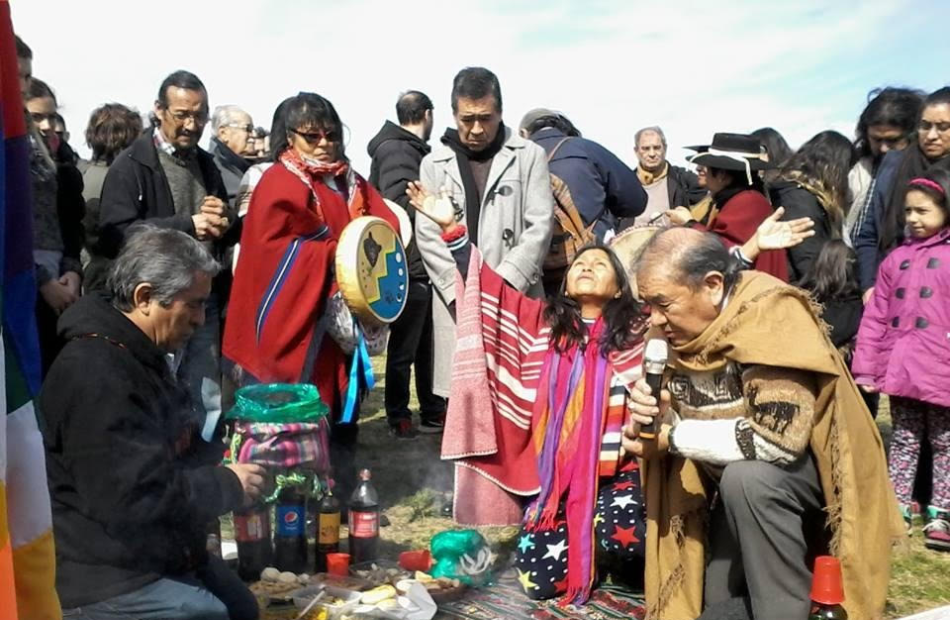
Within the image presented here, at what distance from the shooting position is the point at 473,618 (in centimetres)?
399

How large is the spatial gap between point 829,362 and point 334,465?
268cm

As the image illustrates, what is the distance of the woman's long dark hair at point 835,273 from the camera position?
5.72 metres

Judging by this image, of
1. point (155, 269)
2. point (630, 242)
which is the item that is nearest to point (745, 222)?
point (630, 242)

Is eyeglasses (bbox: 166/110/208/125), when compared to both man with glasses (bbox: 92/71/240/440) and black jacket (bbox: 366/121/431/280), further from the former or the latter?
black jacket (bbox: 366/121/431/280)

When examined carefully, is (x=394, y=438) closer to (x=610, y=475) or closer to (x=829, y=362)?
(x=610, y=475)

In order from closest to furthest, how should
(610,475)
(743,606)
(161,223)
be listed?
(743,606) < (610,475) < (161,223)

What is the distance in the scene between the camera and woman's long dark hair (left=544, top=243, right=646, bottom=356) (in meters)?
4.33

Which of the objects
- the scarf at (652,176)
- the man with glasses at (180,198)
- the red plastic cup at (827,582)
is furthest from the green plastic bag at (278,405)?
the scarf at (652,176)

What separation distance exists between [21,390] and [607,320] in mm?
3077

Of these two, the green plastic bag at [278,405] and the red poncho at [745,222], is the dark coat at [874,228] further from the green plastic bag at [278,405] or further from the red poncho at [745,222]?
the green plastic bag at [278,405]

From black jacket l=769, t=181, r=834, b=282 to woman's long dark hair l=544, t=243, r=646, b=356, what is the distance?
165cm

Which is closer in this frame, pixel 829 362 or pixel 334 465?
pixel 829 362

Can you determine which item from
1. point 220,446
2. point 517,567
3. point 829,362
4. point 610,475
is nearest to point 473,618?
point 517,567

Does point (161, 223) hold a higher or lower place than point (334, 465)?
higher
